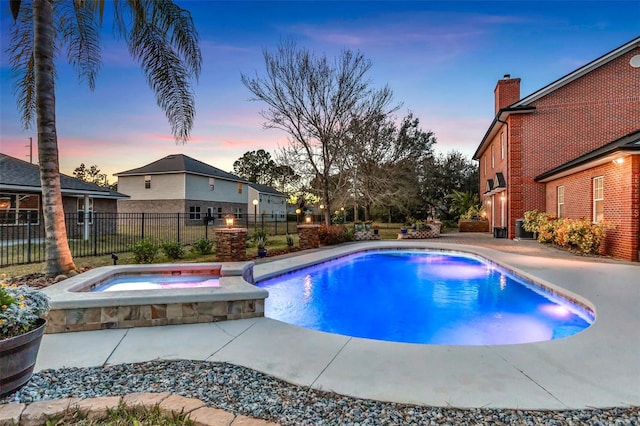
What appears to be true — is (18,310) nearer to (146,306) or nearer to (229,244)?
(146,306)

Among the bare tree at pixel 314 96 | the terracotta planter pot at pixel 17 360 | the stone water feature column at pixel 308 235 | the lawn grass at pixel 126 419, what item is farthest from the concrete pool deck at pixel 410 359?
the bare tree at pixel 314 96

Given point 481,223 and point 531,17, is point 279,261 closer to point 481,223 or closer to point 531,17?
point 531,17

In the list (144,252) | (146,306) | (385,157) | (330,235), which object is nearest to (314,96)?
(330,235)

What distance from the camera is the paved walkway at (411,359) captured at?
2709 millimetres

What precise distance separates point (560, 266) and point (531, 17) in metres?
10.2

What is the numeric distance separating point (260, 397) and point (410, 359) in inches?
61.9

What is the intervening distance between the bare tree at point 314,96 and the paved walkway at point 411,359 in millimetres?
14660

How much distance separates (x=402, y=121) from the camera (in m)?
32.4

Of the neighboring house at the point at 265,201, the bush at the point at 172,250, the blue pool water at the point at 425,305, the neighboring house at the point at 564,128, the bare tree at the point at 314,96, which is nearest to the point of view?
the blue pool water at the point at 425,305

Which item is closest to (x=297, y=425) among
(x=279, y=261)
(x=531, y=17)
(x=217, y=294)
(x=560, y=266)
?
(x=217, y=294)

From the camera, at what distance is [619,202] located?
10047 mm

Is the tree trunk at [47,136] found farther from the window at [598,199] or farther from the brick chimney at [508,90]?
the brick chimney at [508,90]

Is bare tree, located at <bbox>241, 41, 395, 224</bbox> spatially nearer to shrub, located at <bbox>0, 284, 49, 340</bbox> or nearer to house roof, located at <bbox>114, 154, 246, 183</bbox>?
house roof, located at <bbox>114, 154, 246, 183</bbox>

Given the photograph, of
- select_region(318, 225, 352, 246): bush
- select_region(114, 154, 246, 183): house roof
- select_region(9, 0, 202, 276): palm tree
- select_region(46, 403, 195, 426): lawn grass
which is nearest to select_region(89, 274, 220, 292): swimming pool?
select_region(9, 0, 202, 276): palm tree
